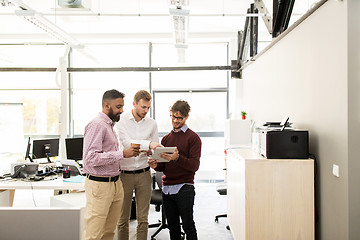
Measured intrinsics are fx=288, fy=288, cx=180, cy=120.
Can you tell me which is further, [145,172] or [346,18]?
[145,172]

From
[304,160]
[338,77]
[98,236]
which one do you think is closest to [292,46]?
[338,77]

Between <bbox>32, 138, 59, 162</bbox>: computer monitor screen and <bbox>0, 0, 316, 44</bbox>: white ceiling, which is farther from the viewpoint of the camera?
<bbox>0, 0, 316, 44</bbox>: white ceiling

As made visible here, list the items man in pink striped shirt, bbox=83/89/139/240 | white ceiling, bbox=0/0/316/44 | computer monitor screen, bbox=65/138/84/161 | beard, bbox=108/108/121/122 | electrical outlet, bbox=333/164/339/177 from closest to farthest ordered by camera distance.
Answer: electrical outlet, bbox=333/164/339/177 < man in pink striped shirt, bbox=83/89/139/240 < beard, bbox=108/108/121/122 < computer monitor screen, bbox=65/138/84/161 < white ceiling, bbox=0/0/316/44

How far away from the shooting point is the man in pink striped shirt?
2287 mm

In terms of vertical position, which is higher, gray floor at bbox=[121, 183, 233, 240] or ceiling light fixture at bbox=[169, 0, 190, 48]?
ceiling light fixture at bbox=[169, 0, 190, 48]

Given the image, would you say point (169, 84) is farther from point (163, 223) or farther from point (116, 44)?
point (163, 223)

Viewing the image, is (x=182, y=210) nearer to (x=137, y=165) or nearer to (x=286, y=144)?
(x=137, y=165)

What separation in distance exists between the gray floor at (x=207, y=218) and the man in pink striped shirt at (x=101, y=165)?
1.48m

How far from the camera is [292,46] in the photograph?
9.98 feet

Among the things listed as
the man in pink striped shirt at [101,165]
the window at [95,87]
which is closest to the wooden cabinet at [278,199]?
the man in pink striped shirt at [101,165]

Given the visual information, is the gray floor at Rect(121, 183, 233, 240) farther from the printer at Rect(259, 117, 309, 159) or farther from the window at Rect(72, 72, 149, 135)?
the window at Rect(72, 72, 149, 135)

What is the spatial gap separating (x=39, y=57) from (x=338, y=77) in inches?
272

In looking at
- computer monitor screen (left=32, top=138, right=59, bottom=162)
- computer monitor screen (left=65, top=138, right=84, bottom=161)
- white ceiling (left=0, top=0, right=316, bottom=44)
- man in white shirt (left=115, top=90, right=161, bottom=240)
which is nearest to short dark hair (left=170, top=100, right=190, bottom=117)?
man in white shirt (left=115, top=90, right=161, bottom=240)

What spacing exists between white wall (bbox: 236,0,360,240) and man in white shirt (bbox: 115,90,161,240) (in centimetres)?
145
